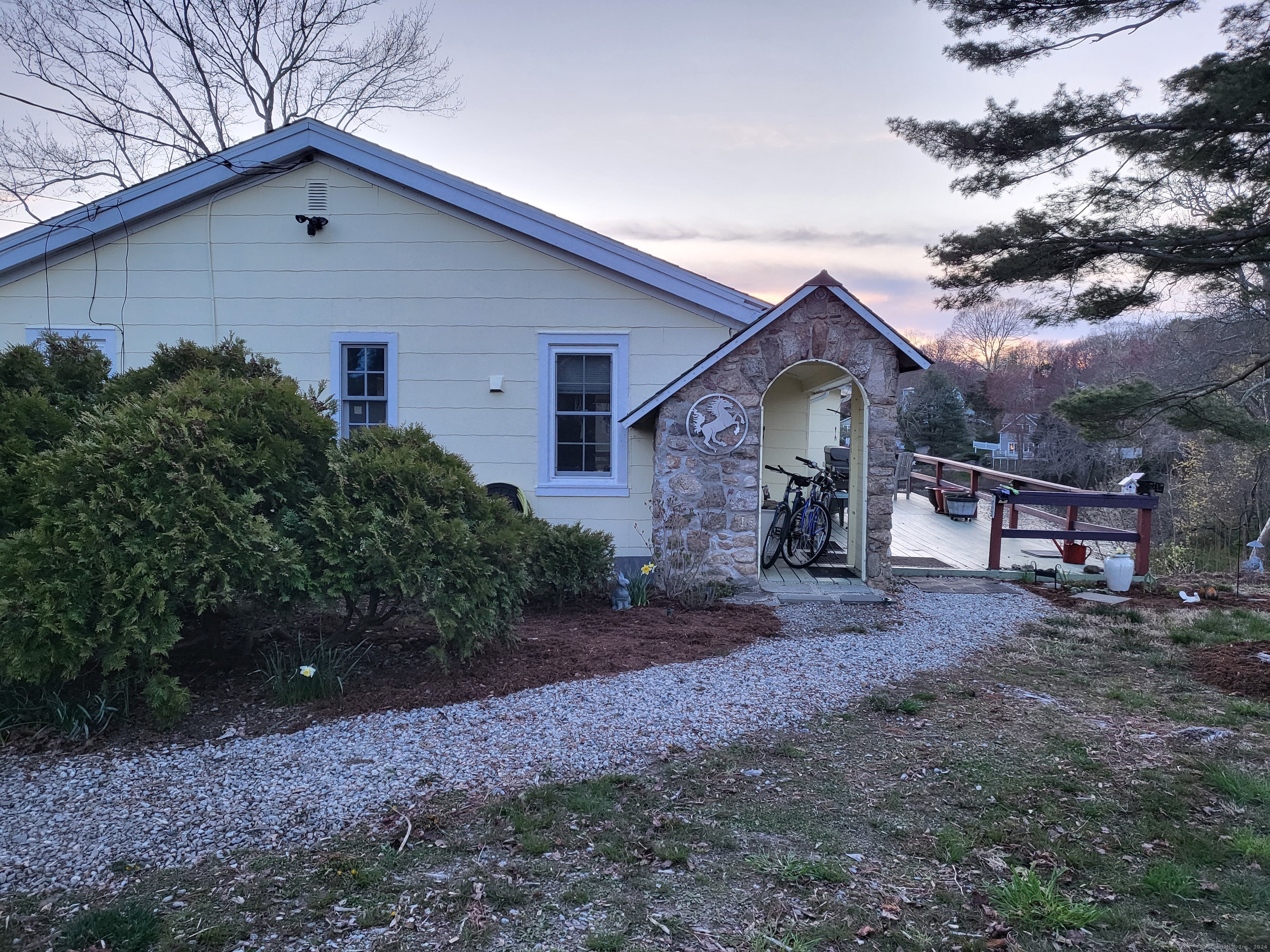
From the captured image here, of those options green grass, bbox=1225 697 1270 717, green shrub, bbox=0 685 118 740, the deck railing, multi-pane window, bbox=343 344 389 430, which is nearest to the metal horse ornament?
the deck railing

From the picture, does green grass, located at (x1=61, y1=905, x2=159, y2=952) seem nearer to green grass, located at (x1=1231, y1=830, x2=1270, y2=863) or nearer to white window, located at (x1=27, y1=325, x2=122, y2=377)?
green grass, located at (x1=1231, y1=830, x2=1270, y2=863)

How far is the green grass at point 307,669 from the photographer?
4.43 meters

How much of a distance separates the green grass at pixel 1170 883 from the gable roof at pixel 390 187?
20.7ft

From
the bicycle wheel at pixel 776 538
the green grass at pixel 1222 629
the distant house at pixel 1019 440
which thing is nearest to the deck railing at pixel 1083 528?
the green grass at pixel 1222 629

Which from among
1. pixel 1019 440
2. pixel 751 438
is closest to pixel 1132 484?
pixel 751 438

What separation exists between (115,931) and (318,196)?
7.63 meters

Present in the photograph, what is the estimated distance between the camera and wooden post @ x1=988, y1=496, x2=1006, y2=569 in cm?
876

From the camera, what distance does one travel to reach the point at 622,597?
704cm

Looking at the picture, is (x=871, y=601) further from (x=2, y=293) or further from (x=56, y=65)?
(x=56, y=65)

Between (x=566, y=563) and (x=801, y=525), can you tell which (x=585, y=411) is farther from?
(x=801, y=525)

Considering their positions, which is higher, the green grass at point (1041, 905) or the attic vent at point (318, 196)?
the attic vent at point (318, 196)

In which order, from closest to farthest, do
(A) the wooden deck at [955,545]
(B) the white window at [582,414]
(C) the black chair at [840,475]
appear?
(B) the white window at [582,414]
(A) the wooden deck at [955,545]
(C) the black chair at [840,475]

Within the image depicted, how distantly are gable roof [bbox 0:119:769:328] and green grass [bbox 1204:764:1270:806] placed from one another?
5747mm

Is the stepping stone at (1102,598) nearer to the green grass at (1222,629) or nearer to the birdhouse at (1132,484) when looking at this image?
the green grass at (1222,629)
